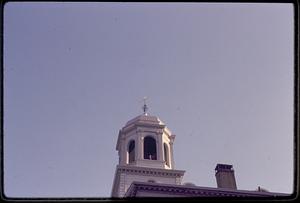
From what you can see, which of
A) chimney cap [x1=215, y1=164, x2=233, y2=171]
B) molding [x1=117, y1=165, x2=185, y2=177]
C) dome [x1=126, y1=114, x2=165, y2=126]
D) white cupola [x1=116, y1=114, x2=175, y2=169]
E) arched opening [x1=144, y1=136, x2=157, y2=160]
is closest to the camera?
chimney cap [x1=215, y1=164, x2=233, y2=171]

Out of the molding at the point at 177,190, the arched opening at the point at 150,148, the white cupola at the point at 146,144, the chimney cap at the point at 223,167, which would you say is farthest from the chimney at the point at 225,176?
the arched opening at the point at 150,148

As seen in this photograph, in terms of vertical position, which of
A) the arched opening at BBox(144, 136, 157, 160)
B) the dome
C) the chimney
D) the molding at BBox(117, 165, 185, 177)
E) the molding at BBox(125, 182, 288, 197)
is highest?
the dome

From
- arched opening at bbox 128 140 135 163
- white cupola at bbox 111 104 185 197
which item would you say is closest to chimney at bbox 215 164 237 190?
white cupola at bbox 111 104 185 197

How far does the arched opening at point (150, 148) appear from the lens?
1394 inches

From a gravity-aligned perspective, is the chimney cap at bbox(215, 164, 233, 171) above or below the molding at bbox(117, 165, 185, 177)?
below

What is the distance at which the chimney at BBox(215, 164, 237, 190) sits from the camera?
2853 centimetres

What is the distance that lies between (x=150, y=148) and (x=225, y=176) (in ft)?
26.6

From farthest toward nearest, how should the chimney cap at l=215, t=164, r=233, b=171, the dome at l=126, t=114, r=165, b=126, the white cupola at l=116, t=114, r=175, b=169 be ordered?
the dome at l=126, t=114, r=165, b=126 < the white cupola at l=116, t=114, r=175, b=169 < the chimney cap at l=215, t=164, r=233, b=171

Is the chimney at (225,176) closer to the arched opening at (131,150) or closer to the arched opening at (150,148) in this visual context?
the arched opening at (150,148)

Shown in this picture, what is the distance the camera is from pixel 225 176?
29.1 metres

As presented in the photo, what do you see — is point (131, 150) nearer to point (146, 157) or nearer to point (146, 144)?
point (146, 144)

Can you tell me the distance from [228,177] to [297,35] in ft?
86.1

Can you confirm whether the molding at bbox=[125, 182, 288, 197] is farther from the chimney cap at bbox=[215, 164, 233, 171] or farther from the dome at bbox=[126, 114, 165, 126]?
the dome at bbox=[126, 114, 165, 126]

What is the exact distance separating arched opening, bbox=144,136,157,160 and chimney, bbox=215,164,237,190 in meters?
6.78
